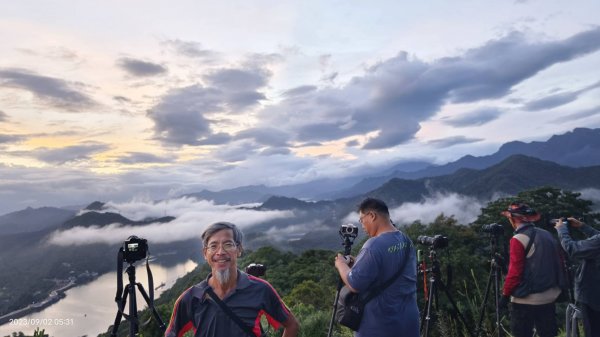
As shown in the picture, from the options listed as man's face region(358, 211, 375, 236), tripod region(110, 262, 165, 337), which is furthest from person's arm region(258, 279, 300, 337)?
man's face region(358, 211, 375, 236)

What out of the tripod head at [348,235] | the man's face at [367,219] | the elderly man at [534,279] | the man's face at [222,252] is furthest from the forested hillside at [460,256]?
the man's face at [222,252]

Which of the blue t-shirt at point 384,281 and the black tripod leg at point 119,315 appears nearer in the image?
the black tripod leg at point 119,315

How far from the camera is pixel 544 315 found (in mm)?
4746

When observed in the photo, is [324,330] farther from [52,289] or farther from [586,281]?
[52,289]

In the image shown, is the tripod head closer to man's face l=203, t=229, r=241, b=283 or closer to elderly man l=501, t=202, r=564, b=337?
man's face l=203, t=229, r=241, b=283

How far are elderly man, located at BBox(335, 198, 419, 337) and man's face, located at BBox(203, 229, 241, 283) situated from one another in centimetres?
117

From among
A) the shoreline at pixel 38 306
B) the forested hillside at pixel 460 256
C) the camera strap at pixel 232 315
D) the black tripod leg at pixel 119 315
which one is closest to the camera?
the camera strap at pixel 232 315

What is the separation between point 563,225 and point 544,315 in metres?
1.24

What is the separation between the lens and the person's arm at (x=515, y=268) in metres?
4.69

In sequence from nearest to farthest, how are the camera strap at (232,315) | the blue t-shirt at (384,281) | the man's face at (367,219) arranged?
the camera strap at (232,315), the blue t-shirt at (384,281), the man's face at (367,219)

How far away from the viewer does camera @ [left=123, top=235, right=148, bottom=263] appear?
331 centimetres

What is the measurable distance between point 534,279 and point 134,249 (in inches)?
194

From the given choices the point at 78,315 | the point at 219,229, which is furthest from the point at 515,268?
the point at 78,315

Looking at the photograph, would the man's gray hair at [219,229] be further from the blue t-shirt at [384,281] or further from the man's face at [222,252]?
the blue t-shirt at [384,281]
